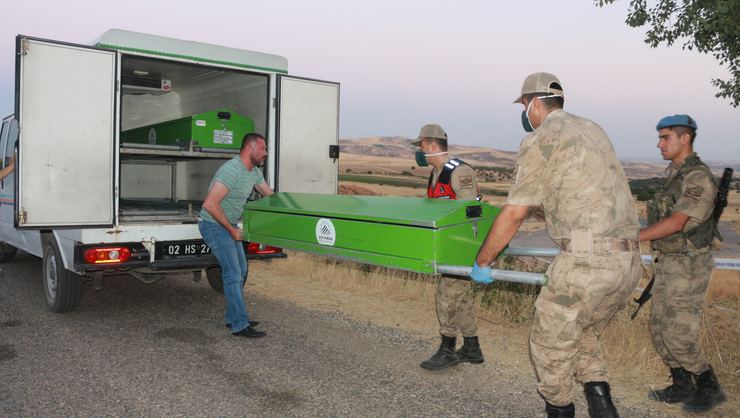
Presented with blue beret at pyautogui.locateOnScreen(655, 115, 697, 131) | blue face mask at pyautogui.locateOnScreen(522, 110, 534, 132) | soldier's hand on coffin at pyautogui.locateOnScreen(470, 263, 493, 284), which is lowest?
soldier's hand on coffin at pyautogui.locateOnScreen(470, 263, 493, 284)

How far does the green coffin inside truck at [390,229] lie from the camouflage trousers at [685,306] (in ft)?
4.01

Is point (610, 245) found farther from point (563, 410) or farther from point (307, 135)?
point (307, 135)

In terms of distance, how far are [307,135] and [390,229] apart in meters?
3.26

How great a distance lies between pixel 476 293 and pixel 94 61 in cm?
449

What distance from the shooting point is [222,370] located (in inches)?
187

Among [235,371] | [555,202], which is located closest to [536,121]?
[555,202]

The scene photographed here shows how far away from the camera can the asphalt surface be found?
405cm

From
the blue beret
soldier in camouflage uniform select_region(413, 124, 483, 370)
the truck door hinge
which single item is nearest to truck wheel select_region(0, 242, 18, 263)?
the truck door hinge

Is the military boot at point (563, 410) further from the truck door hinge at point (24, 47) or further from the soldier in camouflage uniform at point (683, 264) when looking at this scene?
the truck door hinge at point (24, 47)

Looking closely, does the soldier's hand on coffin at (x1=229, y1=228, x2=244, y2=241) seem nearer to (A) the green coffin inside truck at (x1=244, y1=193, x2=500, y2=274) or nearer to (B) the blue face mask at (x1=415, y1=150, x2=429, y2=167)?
(A) the green coffin inside truck at (x1=244, y1=193, x2=500, y2=274)

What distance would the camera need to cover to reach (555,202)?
3.28 m

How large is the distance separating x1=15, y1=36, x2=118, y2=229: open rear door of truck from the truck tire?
3.14 ft

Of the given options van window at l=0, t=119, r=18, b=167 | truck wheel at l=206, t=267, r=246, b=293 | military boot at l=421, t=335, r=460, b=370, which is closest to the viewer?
military boot at l=421, t=335, r=460, b=370

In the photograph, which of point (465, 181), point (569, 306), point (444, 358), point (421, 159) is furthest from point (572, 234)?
point (421, 159)
